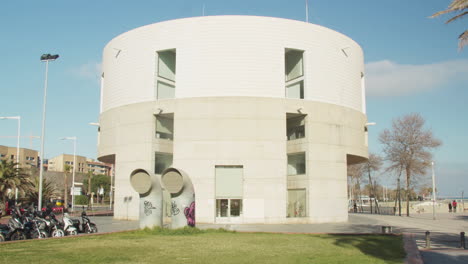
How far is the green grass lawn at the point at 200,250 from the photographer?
1320cm

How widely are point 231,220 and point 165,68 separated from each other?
15.2 m

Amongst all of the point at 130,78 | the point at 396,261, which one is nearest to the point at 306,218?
the point at 130,78

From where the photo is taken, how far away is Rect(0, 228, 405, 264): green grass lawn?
13.2 meters

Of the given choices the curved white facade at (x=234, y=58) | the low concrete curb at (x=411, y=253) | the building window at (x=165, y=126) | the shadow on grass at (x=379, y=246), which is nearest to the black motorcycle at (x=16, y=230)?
the shadow on grass at (x=379, y=246)

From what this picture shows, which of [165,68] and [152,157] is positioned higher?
[165,68]

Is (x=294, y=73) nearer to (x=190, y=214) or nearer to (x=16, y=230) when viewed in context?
(x=190, y=214)

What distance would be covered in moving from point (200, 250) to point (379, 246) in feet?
23.4

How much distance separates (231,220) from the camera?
33719 mm

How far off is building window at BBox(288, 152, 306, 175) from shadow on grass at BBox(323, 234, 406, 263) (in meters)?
15.3

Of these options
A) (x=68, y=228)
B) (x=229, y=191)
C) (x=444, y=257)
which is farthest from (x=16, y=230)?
→ (x=229, y=191)

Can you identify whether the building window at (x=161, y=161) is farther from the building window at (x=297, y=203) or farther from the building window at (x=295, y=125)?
the building window at (x=297, y=203)

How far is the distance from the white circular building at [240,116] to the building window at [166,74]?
0.09 meters

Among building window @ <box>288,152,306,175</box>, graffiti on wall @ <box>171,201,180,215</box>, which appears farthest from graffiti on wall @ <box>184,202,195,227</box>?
building window @ <box>288,152,306,175</box>

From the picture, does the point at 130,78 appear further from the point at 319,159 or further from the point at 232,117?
the point at 319,159
